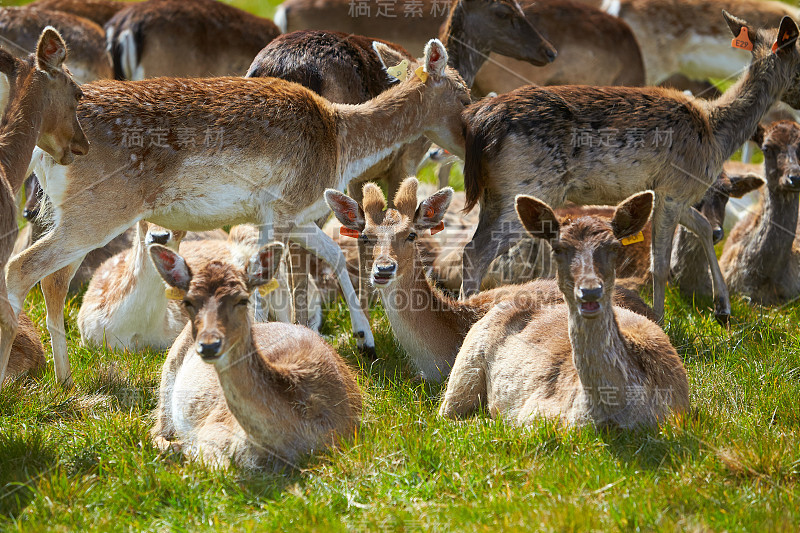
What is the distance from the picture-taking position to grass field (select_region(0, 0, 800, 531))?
359 centimetres

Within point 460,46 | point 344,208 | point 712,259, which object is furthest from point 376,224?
point 460,46

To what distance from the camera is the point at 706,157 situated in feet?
20.1

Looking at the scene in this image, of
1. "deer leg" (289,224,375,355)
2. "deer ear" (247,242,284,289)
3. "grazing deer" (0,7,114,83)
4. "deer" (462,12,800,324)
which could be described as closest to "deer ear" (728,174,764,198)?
"deer" (462,12,800,324)

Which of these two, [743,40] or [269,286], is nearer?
[269,286]

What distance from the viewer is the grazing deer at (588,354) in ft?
13.5

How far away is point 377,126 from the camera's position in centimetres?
617

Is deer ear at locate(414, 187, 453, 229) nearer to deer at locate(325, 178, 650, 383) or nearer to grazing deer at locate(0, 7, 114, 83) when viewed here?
deer at locate(325, 178, 650, 383)

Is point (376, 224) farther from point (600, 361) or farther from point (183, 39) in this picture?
point (183, 39)

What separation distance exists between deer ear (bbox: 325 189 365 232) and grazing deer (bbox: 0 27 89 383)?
1357 millimetres

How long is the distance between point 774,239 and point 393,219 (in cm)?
309

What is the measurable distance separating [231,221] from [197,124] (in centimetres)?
68

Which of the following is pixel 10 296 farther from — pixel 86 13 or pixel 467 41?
pixel 86 13

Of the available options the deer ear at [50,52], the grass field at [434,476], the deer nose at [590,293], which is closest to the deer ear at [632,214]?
the deer nose at [590,293]

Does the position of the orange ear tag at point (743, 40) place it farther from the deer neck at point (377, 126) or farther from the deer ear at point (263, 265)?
the deer ear at point (263, 265)
